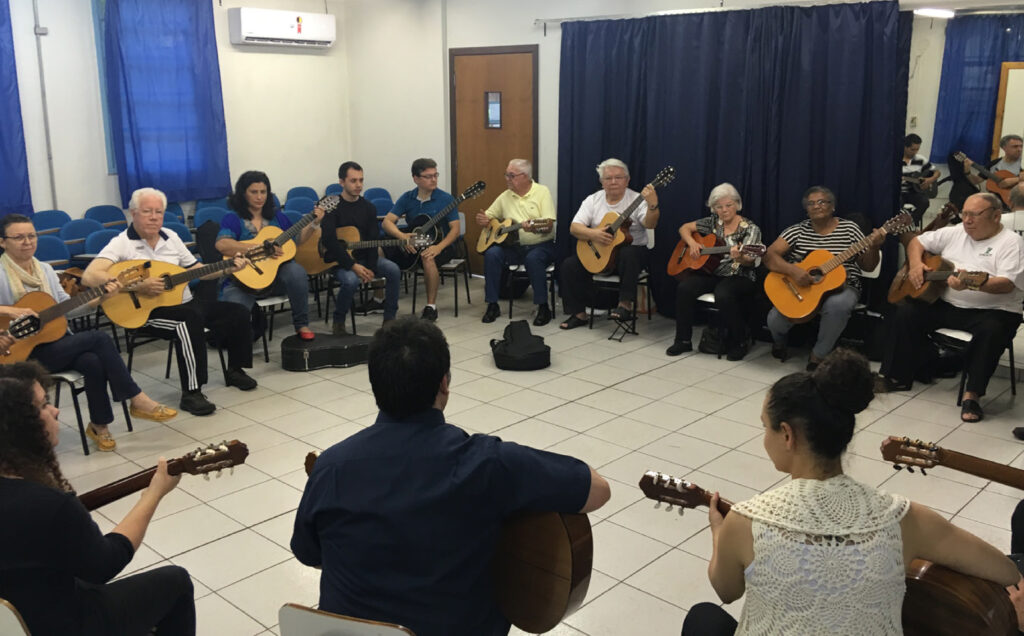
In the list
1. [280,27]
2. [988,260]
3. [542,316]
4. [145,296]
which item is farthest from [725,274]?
[280,27]

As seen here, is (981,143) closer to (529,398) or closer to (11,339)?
(529,398)

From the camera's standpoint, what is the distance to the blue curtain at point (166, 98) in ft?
22.4

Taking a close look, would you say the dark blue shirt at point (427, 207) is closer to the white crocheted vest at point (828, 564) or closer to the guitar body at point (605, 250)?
the guitar body at point (605, 250)

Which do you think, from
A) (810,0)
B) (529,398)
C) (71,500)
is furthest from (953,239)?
(71,500)

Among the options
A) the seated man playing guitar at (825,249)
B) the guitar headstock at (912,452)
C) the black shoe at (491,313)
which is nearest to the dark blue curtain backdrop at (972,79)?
the seated man playing guitar at (825,249)

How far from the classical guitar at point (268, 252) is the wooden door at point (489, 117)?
2.41 meters

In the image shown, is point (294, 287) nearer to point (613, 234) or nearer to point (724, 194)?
point (613, 234)

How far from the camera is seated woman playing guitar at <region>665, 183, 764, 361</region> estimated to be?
18.5 ft

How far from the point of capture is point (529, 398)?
4.98m

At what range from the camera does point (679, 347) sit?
5.86m

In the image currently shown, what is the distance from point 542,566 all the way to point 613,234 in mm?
4516

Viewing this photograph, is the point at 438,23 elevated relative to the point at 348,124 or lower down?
elevated

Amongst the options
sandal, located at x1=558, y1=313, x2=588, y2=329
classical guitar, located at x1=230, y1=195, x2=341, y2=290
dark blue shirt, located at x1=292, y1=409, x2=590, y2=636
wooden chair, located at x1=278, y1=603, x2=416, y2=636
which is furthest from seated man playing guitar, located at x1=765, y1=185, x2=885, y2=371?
wooden chair, located at x1=278, y1=603, x2=416, y2=636

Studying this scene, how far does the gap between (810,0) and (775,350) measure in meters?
2.25
